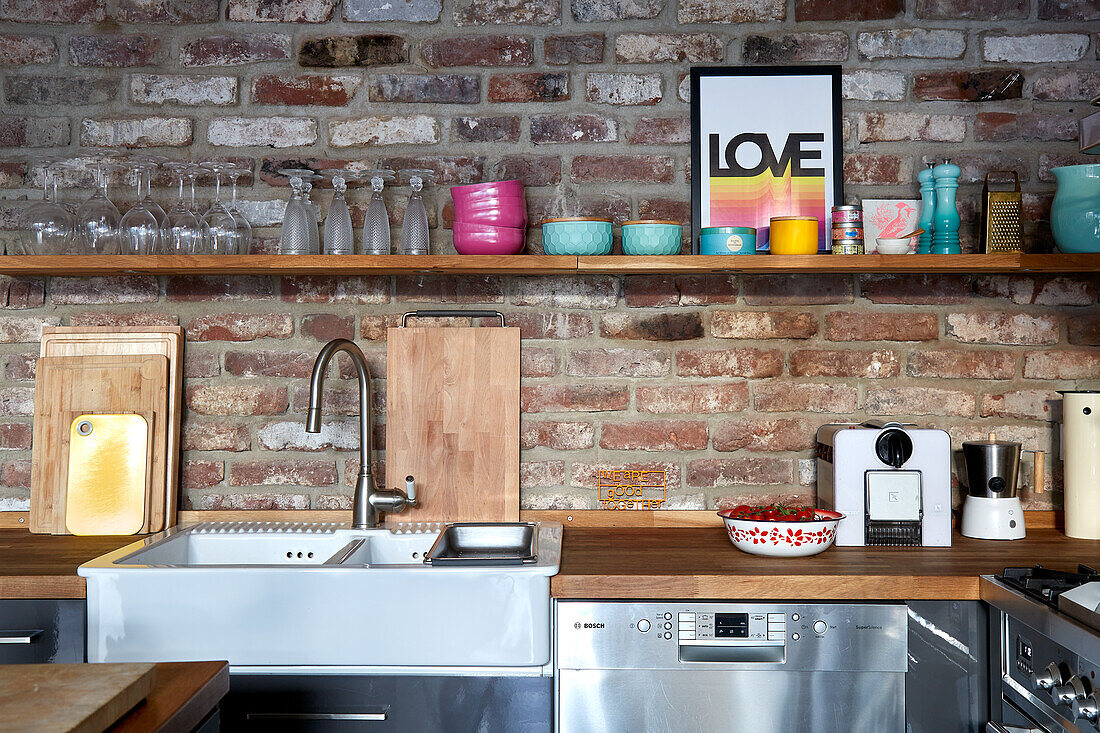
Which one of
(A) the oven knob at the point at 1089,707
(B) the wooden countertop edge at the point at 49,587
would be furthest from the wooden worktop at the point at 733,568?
(A) the oven knob at the point at 1089,707

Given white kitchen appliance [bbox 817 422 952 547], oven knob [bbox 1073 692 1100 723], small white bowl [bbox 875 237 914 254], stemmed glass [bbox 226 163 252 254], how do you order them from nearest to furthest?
oven knob [bbox 1073 692 1100 723] → white kitchen appliance [bbox 817 422 952 547] → small white bowl [bbox 875 237 914 254] → stemmed glass [bbox 226 163 252 254]

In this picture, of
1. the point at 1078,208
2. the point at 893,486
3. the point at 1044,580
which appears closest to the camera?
the point at 1044,580

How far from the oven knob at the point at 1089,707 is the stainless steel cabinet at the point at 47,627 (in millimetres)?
1760

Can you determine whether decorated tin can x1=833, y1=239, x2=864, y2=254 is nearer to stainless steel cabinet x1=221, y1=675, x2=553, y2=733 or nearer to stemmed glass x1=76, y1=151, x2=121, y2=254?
stainless steel cabinet x1=221, y1=675, x2=553, y2=733

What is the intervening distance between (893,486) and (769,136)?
931 millimetres

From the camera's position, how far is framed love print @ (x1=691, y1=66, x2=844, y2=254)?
227 centimetres

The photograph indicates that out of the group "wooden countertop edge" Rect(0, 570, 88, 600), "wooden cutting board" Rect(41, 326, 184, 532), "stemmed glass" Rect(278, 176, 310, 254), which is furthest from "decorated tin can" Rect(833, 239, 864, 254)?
"wooden countertop edge" Rect(0, 570, 88, 600)

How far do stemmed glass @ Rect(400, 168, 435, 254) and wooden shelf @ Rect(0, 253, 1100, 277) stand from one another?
79 millimetres

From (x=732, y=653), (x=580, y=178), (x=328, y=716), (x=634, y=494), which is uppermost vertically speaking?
(x=580, y=178)

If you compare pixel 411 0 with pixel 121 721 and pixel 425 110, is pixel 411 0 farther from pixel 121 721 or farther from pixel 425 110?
pixel 121 721

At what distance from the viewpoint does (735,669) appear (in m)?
1.70

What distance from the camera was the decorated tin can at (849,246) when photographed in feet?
6.78

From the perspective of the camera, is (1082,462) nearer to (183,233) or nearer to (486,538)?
(486,538)

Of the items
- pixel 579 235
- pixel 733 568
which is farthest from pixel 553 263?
pixel 733 568
